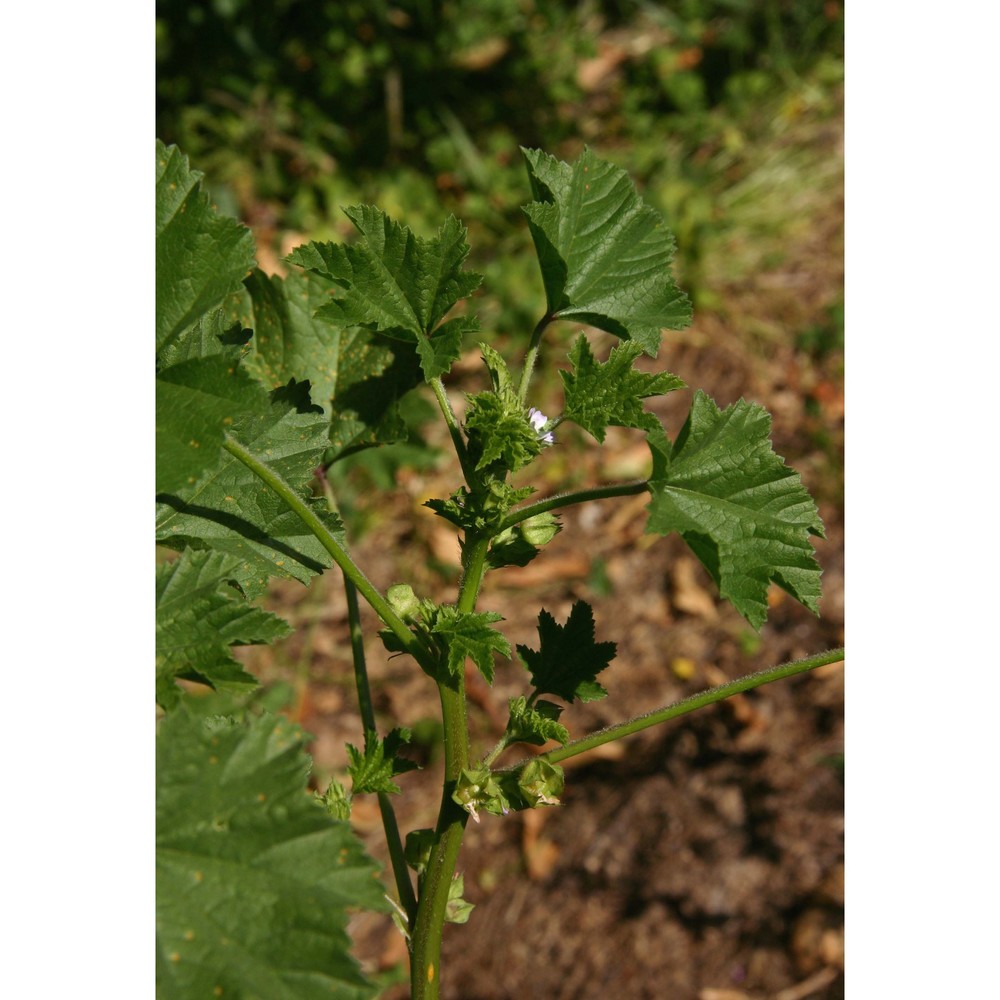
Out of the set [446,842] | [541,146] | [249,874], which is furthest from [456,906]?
[541,146]

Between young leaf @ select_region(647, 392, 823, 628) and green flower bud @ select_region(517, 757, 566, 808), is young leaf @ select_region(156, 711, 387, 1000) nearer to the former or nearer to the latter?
green flower bud @ select_region(517, 757, 566, 808)

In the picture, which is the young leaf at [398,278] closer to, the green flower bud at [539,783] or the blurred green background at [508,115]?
the green flower bud at [539,783]

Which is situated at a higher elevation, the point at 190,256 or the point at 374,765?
the point at 190,256

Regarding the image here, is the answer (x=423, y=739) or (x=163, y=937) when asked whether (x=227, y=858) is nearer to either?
(x=163, y=937)

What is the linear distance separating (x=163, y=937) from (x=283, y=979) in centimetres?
12

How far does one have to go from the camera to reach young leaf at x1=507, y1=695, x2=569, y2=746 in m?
1.14

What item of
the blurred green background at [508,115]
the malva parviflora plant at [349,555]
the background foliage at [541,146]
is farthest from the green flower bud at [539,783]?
the blurred green background at [508,115]

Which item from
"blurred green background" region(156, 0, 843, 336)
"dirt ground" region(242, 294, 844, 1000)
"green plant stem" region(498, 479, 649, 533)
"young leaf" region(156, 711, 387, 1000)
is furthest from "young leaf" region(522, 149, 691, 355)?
"blurred green background" region(156, 0, 843, 336)

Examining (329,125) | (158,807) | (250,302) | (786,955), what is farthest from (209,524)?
(329,125)

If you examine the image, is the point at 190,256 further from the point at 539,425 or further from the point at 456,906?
the point at 456,906

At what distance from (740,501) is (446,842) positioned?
51 centimetres

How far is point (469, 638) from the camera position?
107 centimetres

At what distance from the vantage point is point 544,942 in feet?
9.77

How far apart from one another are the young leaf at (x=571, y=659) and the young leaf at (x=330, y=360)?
451 millimetres
